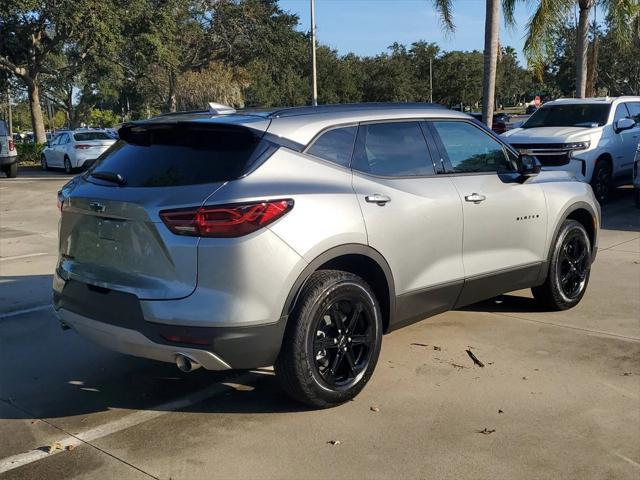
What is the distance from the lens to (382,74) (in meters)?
67.3

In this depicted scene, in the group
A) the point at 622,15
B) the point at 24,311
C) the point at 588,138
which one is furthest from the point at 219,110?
the point at 622,15

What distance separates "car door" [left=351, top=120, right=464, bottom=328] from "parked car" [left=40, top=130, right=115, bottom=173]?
19.5 m

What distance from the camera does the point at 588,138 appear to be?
12047 millimetres

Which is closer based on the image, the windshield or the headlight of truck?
the headlight of truck

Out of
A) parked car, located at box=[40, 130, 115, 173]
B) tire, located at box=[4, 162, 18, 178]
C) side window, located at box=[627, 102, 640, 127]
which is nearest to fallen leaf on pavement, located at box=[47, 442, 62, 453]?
side window, located at box=[627, 102, 640, 127]

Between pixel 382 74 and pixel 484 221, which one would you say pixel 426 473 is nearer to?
pixel 484 221

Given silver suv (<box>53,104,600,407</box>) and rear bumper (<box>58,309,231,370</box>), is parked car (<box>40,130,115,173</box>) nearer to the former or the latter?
silver suv (<box>53,104,600,407</box>)

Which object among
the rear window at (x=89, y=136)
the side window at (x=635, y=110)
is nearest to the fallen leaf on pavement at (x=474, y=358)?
the side window at (x=635, y=110)

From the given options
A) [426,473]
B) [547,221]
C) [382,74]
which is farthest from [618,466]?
[382,74]

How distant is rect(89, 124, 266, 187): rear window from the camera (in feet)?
12.6

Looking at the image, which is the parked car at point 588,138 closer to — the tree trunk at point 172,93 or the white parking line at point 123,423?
the white parking line at point 123,423

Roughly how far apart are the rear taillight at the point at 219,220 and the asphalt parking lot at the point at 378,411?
3.94ft

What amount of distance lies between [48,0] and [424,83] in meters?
48.1

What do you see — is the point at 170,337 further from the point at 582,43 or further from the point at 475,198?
the point at 582,43
